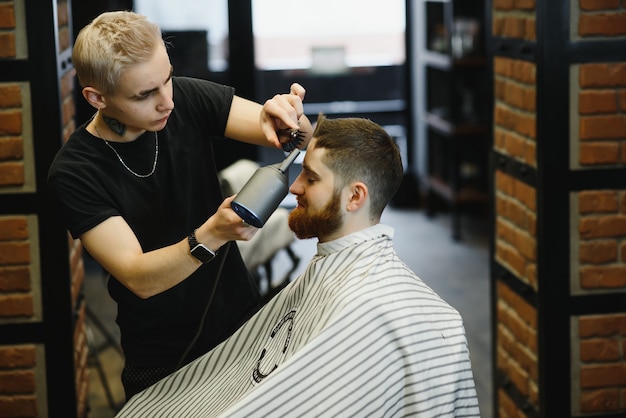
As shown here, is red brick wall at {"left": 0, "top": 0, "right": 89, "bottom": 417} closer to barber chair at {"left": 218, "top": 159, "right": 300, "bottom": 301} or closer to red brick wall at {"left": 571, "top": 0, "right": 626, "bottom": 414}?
barber chair at {"left": 218, "top": 159, "right": 300, "bottom": 301}

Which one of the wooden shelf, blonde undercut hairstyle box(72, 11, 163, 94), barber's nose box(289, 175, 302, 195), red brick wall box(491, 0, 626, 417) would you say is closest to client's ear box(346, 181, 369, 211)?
barber's nose box(289, 175, 302, 195)

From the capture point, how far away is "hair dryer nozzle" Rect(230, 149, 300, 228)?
1.72m

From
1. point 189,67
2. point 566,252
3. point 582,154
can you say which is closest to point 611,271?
point 566,252

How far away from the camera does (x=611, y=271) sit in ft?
8.86

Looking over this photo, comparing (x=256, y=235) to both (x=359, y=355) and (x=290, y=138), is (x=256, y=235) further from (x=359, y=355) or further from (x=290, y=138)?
(x=359, y=355)

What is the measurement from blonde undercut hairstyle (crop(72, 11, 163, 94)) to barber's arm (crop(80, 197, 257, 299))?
28cm

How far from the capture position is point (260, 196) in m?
1.74

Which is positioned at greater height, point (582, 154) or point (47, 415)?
point (582, 154)

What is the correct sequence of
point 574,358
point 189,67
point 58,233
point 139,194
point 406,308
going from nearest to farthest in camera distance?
point 406,308
point 139,194
point 58,233
point 574,358
point 189,67

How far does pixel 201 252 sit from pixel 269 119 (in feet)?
1.27

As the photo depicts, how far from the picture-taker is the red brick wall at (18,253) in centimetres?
249

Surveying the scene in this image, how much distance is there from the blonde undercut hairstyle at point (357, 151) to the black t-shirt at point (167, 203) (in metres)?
0.30

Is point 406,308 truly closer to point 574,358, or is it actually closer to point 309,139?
point 309,139

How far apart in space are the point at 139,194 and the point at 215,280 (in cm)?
27
